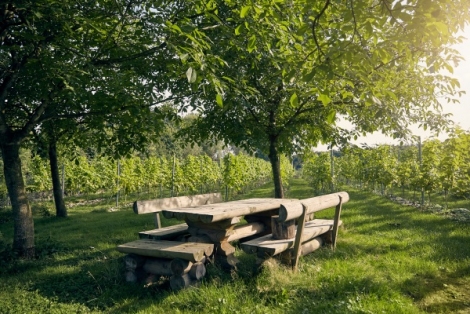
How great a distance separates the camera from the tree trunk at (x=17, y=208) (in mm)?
6191

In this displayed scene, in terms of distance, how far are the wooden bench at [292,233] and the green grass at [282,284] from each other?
8.5 inches

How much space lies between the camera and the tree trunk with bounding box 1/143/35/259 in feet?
20.3

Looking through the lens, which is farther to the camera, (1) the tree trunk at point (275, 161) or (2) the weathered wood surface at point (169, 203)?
(1) the tree trunk at point (275, 161)

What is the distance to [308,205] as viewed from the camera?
14.8 ft

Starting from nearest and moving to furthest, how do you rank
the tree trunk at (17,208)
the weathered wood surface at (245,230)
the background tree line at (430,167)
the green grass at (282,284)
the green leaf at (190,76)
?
1. the green leaf at (190,76)
2. the green grass at (282,284)
3. the weathered wood surface at (245,230)
4. the tree trunk at (17,208)
5. the background tree line at (430,167)

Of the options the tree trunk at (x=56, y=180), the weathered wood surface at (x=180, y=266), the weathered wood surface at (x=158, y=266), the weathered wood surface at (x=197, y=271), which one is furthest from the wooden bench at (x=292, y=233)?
the tree trunk at (x=56, y=180)

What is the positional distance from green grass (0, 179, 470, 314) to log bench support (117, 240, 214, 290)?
0.15 meters

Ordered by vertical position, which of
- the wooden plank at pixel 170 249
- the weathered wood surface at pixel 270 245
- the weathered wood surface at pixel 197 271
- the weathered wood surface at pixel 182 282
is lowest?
the weathered wood surface at pixel 182 282

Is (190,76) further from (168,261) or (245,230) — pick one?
(245,230)

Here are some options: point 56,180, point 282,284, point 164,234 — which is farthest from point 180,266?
point 56,180

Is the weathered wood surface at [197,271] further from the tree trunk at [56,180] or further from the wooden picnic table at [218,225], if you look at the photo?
the tree trunk at [56,180]

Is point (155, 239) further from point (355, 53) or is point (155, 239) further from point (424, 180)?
point (424, 180)

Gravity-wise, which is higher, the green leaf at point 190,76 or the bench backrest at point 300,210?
the green leaf at point 190,76

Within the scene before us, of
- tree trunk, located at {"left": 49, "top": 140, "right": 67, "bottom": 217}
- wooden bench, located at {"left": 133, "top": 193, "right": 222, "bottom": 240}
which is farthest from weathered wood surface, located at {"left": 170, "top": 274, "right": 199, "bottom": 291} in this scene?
tree trunk, located at {"left": 49, "top": 140, "right": 67, "bottom": 217}
